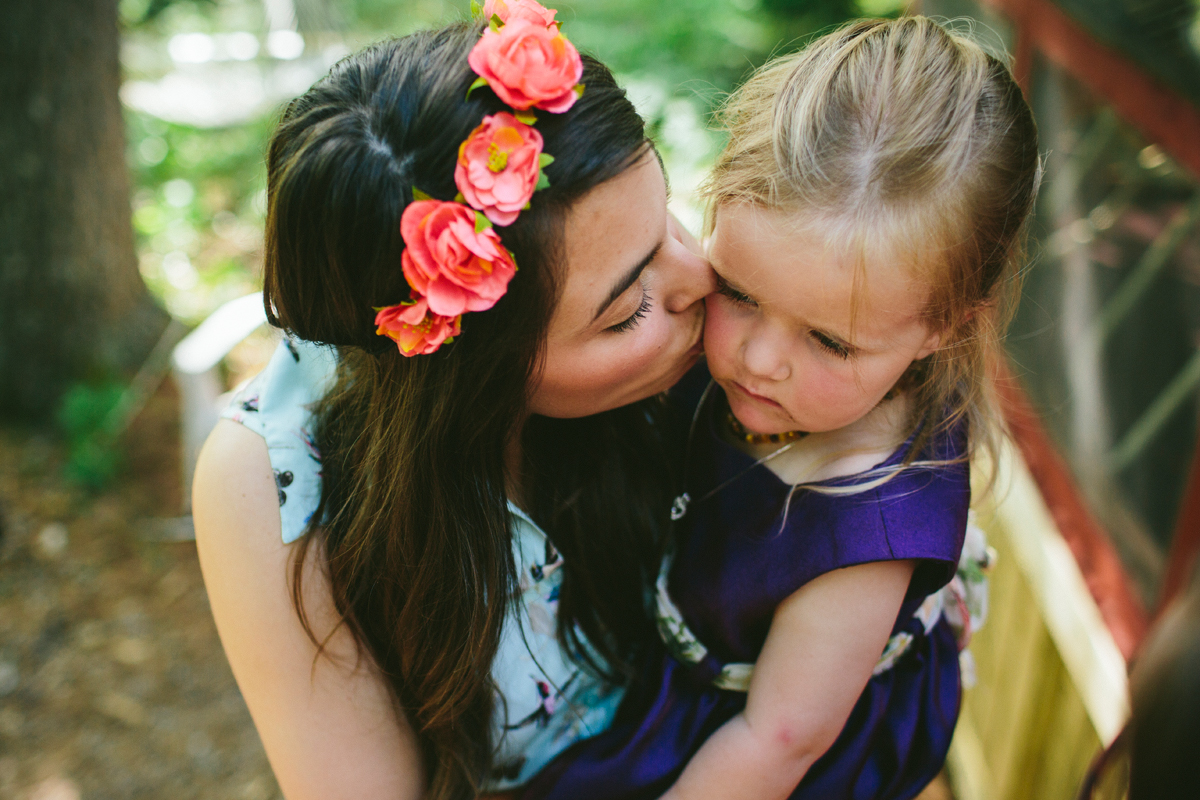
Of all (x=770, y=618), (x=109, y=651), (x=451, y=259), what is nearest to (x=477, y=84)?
(x=451, y=259)

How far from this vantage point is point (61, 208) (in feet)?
13.0

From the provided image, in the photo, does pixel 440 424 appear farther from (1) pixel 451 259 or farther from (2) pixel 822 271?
(2) pixel 822 271

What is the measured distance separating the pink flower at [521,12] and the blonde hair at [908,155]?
375 mm

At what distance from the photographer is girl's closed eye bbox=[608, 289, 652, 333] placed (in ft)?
4.03

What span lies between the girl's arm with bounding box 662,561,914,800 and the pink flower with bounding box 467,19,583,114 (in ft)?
2.74

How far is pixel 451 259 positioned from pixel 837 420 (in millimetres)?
666

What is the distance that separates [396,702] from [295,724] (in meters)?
0.17

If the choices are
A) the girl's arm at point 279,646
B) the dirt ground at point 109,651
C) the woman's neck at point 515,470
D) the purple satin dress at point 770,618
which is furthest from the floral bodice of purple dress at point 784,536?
the dirt ground at point 109,651

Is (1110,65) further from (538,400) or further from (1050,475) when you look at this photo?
(538,400)

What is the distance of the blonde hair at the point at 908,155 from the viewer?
1.20 metres

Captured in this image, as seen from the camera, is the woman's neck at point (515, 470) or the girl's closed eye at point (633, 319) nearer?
the girl's closed eye at point (633, 319)

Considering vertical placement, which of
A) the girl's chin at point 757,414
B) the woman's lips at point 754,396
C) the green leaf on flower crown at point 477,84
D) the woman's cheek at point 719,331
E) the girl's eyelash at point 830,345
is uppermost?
the green leaf on flower crown at point 477,84

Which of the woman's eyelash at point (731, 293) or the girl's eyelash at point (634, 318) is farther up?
the girl's eyelash at point (634, 318)

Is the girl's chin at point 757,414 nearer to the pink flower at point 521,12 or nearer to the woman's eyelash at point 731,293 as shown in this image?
the woman's eyelash at point 731,293
